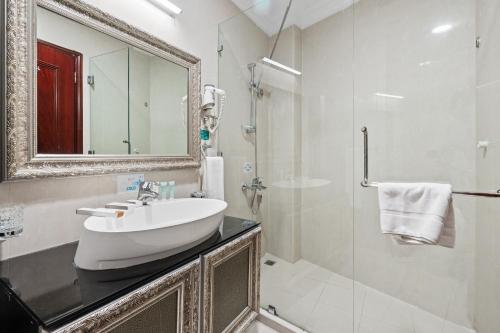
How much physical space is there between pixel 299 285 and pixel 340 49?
5.83ft

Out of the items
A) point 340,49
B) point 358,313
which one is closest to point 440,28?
point 340,49

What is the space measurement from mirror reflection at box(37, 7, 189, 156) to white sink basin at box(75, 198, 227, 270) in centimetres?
39

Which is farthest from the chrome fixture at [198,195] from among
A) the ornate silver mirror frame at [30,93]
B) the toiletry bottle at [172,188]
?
the ornate silver mirror frame at [30,93]

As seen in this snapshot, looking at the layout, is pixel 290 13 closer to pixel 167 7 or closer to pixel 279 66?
pixel 279 66

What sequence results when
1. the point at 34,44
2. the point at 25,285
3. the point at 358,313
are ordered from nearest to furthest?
the point at 25,285 < the point at 34,44 < the point at 358,313

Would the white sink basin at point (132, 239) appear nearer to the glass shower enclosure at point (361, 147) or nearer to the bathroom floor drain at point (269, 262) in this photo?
the glass shower enclosure at point (361, 147)

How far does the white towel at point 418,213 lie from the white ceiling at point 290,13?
136 cm

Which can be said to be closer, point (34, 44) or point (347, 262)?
point (34, 44)

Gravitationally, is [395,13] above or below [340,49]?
above

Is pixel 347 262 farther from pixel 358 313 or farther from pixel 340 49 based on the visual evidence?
pixel 340 49

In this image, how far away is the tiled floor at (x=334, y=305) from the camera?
1.38 metres

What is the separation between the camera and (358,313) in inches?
57.6

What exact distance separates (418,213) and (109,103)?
1.60m

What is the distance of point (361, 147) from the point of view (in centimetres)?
157
